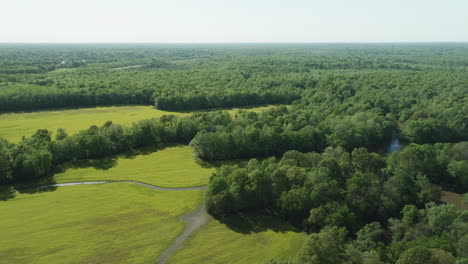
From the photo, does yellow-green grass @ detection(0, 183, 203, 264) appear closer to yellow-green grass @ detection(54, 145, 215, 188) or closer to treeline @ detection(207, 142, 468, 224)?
yellow-green grass @ detection(54, 145, 215, 188)

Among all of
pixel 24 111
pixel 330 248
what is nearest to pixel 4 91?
pixel 24 111

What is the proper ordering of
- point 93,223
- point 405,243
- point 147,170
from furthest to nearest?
point 147,170 → point 93,223 → point 405,243

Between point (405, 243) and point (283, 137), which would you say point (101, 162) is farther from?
point (405, 243)

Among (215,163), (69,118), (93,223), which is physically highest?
(69,118)

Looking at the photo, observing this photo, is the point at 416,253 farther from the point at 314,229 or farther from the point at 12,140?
the point at 12,140

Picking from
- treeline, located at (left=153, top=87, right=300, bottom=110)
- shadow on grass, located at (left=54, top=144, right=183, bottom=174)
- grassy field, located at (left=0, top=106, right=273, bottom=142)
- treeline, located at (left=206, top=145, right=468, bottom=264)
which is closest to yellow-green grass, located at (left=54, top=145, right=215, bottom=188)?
shadow on grass, located at (left=54, top=144, right=183, bottom=174)

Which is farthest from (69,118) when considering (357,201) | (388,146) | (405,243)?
(405,243)

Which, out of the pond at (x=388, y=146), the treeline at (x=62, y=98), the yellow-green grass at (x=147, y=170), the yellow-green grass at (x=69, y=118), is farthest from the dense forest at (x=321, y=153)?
the yellow-green grass at (x=69, y=118)
